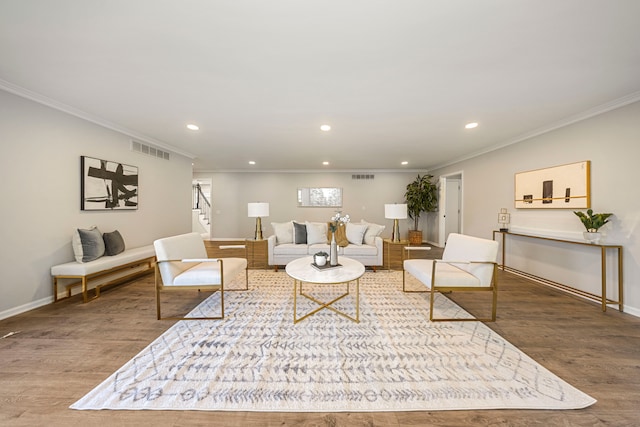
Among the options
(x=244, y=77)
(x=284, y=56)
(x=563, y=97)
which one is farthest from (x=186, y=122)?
(x=563, y=97)

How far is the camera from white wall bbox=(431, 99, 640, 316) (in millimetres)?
2600

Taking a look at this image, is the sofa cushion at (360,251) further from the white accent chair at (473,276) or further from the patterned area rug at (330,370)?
the patterned area rug at (330,370)

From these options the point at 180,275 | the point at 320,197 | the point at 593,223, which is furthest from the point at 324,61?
the point at 320,197

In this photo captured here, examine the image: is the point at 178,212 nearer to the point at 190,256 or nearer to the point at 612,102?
the point at 190,256

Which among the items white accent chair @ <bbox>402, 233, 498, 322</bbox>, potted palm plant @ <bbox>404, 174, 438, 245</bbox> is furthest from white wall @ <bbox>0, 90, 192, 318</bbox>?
potted palm plant @ <bbox>404, 174, 438, 245</bbox>

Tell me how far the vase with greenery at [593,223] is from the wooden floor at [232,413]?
2.87 feet

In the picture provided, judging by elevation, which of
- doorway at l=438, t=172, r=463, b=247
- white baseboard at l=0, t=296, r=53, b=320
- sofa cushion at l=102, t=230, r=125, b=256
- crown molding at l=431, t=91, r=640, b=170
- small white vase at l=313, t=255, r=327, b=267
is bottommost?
white baseboard at l=0, t=296, r=53, b=320

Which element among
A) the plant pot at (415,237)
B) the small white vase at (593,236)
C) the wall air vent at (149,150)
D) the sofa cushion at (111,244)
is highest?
the wall air vent at (149,150)

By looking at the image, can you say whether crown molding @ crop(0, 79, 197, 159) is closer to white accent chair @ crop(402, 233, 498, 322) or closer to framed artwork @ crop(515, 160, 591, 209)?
white accent chair @ crop(402, 233, 498, 322)

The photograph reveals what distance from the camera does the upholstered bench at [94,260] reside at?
2791 millimetres

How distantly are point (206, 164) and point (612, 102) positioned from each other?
7.97 m

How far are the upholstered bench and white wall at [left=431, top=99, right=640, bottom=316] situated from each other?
258 inches

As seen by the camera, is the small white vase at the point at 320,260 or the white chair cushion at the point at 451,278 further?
the small white vase at the point at 320,260

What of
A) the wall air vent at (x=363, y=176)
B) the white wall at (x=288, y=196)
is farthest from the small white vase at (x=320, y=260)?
the wall air vent at (x=363, y=176)
